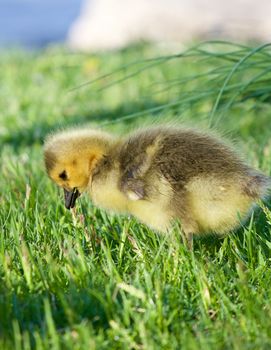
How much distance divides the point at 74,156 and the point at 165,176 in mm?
399

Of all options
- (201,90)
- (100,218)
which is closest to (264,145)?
(201,90)

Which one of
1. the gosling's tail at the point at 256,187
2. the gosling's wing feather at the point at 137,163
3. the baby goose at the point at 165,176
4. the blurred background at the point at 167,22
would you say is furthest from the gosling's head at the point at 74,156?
the blurred background at the point at 167,22

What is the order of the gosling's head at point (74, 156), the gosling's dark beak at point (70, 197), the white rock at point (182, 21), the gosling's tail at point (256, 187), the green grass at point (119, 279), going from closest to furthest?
the green grass at point (119, 279) < the gosling's tail at point (256, 187) < the gosling's head at point (74, 156) < the gosling's dark beak at point (70, 197) < the white rock at point (182, 21)

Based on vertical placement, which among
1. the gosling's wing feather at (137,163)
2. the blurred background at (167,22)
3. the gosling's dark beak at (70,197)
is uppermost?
the gosling's wing feather at (137,163)

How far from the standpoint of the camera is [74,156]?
115 inches

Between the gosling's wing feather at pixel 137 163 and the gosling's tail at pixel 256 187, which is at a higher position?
the gosling's wing feather at pixel 137 163

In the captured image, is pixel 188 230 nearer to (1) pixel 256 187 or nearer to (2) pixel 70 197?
(1) pixel 256 187

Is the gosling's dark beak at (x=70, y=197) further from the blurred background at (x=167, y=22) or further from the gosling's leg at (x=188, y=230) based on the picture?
the blurred background at (x=167, y=22)

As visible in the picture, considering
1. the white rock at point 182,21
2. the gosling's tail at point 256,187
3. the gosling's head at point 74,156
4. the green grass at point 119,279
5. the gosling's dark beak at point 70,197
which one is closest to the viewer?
the green grass at point 119,279

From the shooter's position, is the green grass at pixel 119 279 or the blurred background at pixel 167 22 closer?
the green grass at pixel 119 279

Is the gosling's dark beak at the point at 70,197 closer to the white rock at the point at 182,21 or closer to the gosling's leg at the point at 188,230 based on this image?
the gosling's leg at the point at 188,230

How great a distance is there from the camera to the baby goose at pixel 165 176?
8.85ft

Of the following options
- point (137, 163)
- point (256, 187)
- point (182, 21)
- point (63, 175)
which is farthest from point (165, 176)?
point (182, 21)

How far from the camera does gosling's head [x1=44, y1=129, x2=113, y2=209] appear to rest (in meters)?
2.92
